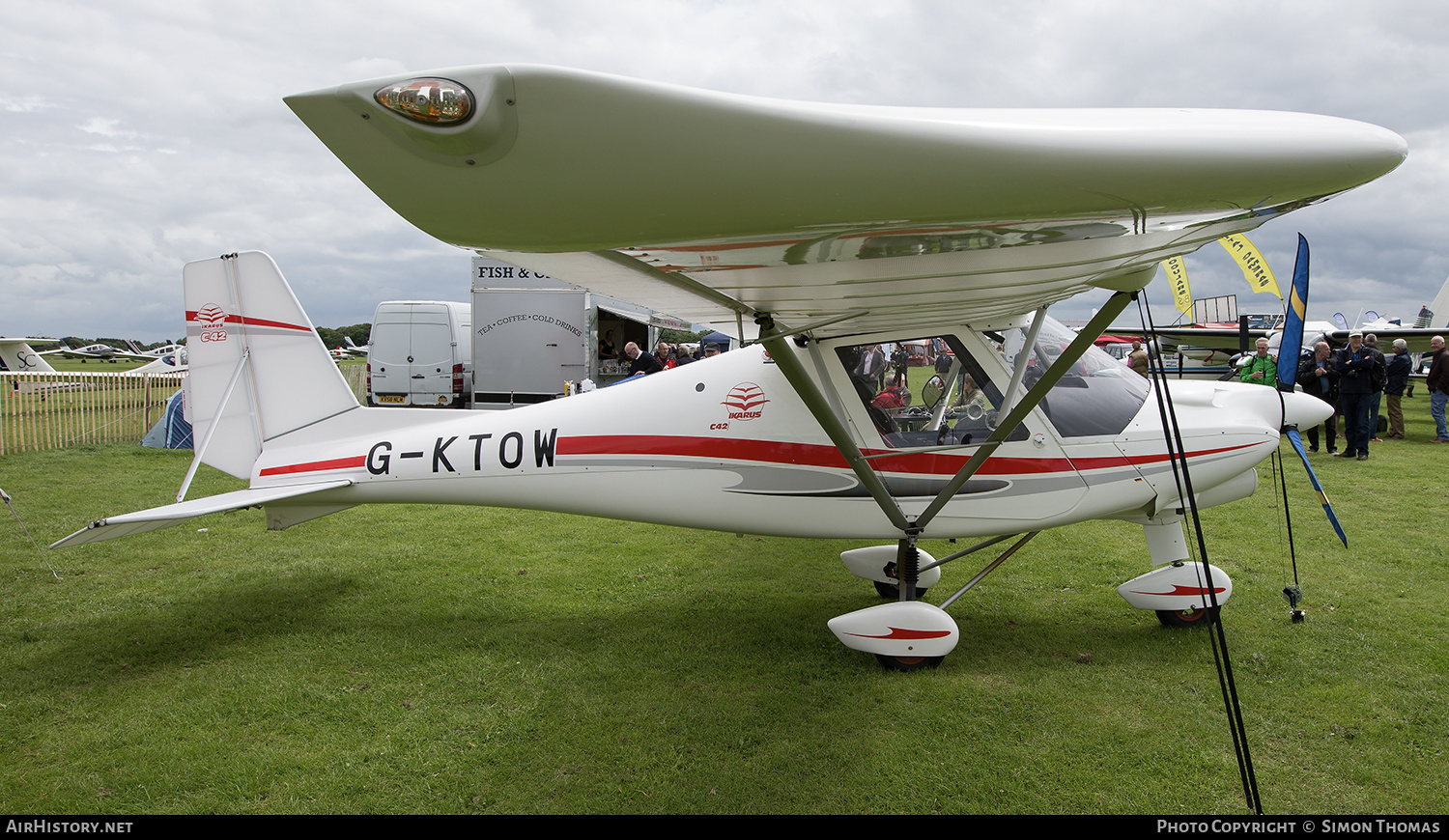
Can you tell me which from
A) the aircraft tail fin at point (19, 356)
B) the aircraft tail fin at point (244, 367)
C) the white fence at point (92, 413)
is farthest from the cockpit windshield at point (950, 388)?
the aircraft tail fin at point (19, 356)

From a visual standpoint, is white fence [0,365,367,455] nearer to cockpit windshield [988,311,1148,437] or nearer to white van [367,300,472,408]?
white van [367,300,472,408]

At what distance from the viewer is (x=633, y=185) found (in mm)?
1229

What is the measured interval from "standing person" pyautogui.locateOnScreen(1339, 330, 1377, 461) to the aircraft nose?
870 centimetres

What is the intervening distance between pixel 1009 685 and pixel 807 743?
1.22 meters

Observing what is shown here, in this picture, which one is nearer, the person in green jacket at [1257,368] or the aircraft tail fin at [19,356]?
the person in green jacket at [1257,368]

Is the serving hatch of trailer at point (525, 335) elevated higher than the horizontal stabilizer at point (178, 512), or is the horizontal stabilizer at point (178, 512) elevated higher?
the serving hatch of trailer at point (525, 335)

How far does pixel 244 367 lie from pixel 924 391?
14.6 feet

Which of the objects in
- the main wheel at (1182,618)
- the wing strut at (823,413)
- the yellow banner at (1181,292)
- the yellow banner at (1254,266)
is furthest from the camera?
the yellow banner at (1181,292)

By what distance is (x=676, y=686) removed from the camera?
3.80 meters

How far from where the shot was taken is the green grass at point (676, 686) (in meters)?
2.90

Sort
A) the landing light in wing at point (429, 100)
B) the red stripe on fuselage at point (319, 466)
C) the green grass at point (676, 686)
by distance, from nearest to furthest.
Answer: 1. the landing light in wing at point (429, 100)
2. the green grass at point (676, 686)
3. the red stripe on fuselage at point (319, 466)

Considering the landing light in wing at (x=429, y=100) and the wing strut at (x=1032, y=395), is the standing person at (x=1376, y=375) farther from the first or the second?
the landing light in wing at (x=429, y=100)

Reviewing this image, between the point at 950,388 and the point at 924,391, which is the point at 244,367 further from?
the point at 950,388

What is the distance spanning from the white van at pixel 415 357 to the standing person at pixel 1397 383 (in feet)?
57.6
